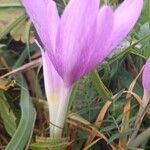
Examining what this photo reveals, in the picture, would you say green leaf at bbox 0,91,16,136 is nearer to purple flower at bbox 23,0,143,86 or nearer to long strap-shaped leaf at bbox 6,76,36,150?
long strap-shaped leaf at bbox 6,76,36,150

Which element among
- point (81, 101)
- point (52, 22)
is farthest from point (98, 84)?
point (52, 22)

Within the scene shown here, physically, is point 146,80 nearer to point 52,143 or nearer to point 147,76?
→ point 147,76

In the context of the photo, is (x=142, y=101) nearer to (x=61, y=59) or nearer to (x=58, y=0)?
(x=61, y=59)

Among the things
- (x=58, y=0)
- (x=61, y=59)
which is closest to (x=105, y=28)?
(x=61, y=59)

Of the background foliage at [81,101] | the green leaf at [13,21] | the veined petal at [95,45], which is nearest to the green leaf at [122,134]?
the background foliage at [81,101]

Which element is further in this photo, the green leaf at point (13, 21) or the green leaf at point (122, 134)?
the green leaf at point (13, 21)

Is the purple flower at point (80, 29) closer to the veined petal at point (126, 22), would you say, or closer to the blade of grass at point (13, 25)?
the veined petal at point (126, 22)
